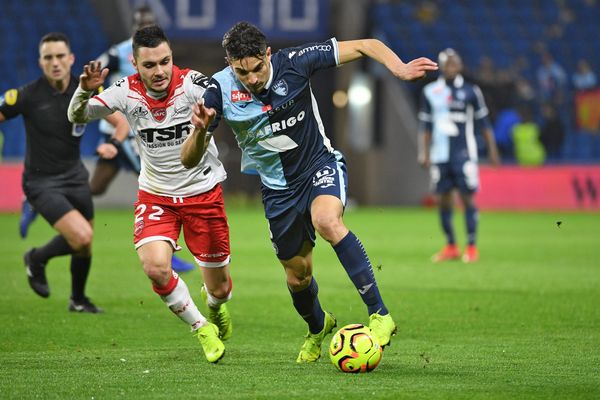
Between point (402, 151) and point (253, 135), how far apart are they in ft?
62.3

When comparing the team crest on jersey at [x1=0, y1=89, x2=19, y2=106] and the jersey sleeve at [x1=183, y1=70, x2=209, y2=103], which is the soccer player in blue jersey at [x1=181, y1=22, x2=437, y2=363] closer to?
the jersey sleeve at [x1=183, y1=70, x2=209, y2=103]

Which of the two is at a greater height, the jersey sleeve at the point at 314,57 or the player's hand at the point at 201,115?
the jersey sleeve at the point at 314,57

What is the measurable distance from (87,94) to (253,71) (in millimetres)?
1074

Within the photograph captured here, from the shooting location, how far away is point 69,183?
9258mm

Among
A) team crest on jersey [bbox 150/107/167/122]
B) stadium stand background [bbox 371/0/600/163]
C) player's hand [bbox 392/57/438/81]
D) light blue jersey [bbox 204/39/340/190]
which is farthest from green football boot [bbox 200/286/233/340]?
stadium stand background [bbox 371/0/600/163]

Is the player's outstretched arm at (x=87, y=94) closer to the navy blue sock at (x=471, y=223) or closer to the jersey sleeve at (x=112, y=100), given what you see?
the jersey sleeve at (x=112, y=100)

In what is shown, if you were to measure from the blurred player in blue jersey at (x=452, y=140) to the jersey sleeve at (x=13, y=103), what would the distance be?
6.30m

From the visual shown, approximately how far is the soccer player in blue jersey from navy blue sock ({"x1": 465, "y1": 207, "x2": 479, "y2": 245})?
7.12 metres

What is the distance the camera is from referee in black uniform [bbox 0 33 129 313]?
29.6ft

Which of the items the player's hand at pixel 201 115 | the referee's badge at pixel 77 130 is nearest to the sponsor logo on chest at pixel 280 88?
the player's hand at pixel 201 115

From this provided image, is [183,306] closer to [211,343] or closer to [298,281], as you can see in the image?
[211,343]

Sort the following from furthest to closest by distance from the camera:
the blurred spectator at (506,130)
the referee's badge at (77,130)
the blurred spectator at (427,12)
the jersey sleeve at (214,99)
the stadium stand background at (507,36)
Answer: the blurred spectator at (427,12) < the stadium stand background at (507,36) < the blurred spectator at (506,130) < the referee's badge at (77,130) < the jersey sleeve at (214,99)

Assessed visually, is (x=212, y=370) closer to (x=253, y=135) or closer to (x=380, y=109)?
(x=253, y=135)

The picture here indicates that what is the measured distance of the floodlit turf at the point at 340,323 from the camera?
5816 millimetres
